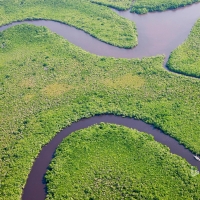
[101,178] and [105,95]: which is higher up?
[105,95]

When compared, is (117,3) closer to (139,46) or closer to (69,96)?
(139,46)

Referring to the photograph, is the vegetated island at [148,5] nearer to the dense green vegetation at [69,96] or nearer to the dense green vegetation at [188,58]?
the dense green vegetation at [188,58]

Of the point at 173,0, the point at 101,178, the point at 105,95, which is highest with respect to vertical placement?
the point at 173,0

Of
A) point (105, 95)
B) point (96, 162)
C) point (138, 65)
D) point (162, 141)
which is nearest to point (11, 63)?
point (105, 95)

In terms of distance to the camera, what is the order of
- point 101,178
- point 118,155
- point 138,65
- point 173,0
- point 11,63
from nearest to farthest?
point 101,178 → point 118,155 → point 138,65 → point 11,63 → point 173,0

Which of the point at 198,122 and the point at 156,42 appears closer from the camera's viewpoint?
the point at 198,122

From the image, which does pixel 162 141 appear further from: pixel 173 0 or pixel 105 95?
pixel 173 0

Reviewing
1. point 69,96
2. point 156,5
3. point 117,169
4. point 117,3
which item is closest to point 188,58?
point 156,5

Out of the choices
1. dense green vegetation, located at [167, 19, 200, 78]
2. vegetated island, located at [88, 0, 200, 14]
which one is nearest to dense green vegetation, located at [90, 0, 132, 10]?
vegetated island, located at [88, 0, 200, 14]
